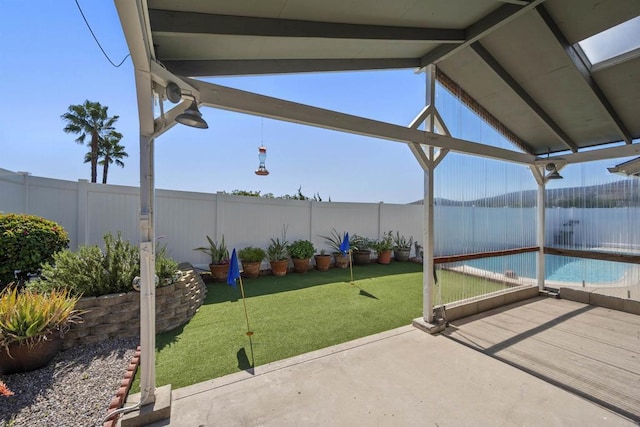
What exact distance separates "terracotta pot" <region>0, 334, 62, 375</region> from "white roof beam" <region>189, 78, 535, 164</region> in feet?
8.21

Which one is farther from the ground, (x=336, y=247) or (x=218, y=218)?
(x=218, y=218)

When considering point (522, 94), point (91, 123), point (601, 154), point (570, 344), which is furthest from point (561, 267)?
point (91, 123)

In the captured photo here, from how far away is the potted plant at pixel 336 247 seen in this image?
295 inches

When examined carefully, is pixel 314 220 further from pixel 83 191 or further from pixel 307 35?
pixel 307 35

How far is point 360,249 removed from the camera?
8.01m

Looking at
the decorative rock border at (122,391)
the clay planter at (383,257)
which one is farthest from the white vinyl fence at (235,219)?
the decorative rock border at (122,391)

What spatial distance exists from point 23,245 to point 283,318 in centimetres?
321

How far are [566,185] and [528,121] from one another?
5.70 feet

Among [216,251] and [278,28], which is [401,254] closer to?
[216,251]

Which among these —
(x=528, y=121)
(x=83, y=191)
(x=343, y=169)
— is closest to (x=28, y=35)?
(x=83, y=191)

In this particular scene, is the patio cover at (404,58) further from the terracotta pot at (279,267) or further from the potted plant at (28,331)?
the terracotta pot at (279,267)

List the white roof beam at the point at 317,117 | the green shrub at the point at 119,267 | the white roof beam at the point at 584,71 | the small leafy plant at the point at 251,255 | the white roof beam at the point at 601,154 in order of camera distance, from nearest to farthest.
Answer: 1. the white roof beam at the point at 317,117
2. the white roof beam at the point at 584,71
3. the green shrub at the point at 119,267
4. the white roof beam at the point at 601,154
5. the small leafy plant at the point at 251,255

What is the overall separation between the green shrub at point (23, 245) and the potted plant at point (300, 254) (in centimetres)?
430

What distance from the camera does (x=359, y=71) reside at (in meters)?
3.36
